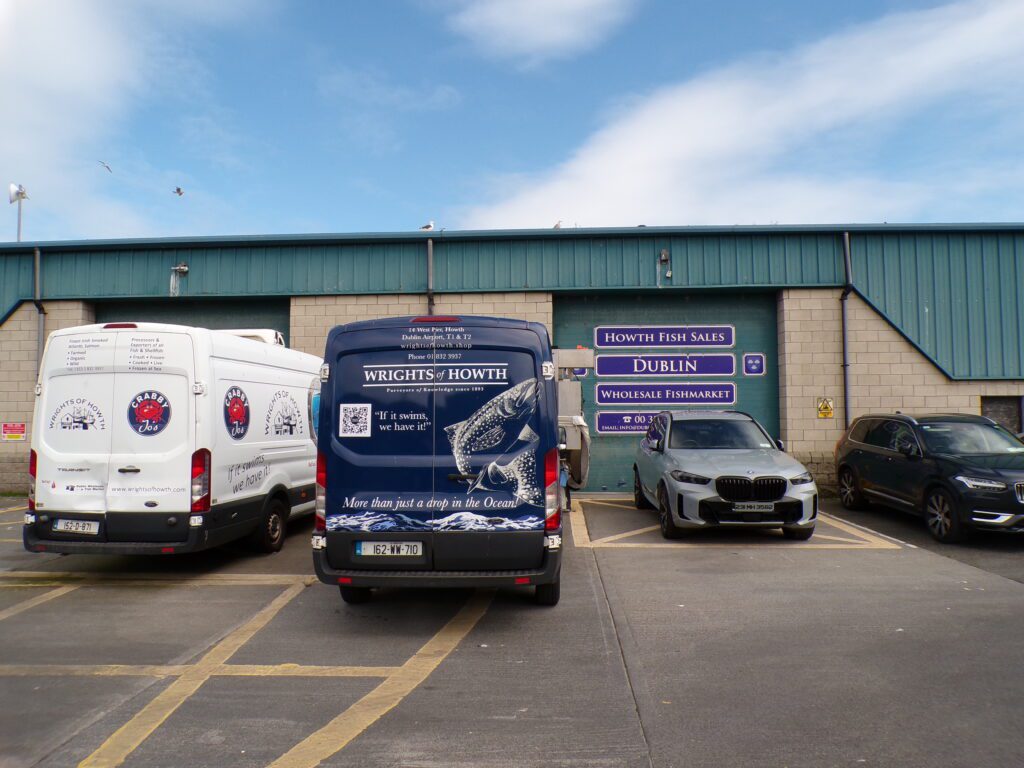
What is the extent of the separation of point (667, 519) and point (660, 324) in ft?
20.0

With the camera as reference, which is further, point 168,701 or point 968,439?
point 968,439

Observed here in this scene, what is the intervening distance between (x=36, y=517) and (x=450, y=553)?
185 inches

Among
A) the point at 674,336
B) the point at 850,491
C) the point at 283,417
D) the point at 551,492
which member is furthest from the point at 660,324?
the point at 551,492

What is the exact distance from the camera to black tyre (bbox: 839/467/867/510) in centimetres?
1123

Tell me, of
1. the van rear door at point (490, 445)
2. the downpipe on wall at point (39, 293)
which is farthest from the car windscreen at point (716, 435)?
the downpipe on wall at point (39, 293)

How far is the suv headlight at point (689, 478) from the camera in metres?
8.47

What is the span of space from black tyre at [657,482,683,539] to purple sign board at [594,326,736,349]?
17.3ft

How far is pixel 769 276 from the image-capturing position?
1362cm

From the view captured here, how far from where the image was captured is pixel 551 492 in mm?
5270

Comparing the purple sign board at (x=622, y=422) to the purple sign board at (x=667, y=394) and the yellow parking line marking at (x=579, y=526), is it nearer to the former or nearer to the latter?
the purple sign board at (x=667, y=394)

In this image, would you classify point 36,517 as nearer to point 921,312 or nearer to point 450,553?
point 450,553

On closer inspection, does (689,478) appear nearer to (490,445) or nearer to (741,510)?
(741,510)

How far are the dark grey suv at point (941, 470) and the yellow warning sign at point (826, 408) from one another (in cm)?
175

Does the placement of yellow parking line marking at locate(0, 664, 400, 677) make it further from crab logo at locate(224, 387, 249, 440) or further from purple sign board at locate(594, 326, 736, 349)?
purple sign board at locate(594, 326, 736, 349)
